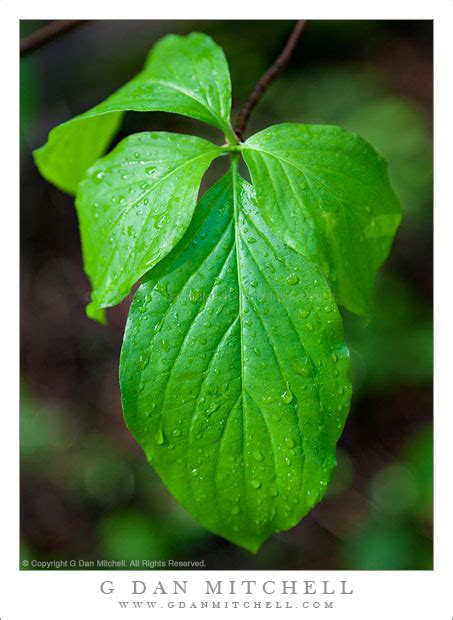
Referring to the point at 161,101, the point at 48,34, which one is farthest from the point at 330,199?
the point at 48,34

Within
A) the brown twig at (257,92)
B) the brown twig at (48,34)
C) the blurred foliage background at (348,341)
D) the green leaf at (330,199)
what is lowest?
the blurred foliage background at (348,341)

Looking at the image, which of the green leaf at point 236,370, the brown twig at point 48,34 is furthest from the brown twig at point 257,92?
the brown twig at point 48,34

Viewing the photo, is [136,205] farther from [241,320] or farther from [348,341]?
[348,341]

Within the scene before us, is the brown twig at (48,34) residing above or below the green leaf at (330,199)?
above

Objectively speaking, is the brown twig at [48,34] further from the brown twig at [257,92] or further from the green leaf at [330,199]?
the green leaf at [330,199]

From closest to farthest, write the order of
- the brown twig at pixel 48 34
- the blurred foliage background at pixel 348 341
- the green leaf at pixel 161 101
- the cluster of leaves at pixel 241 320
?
the cluster of leaves at pixel 241 320, the green leaf at pixel 161 101, the brown twig at pixel 48 34, the blurred foliage background at pixel 348 341

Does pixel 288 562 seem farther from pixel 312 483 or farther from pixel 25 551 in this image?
pixel 312 483
